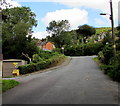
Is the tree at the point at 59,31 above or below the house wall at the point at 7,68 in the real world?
above

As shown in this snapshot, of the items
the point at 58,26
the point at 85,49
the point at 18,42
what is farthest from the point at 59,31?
the point at 18,42

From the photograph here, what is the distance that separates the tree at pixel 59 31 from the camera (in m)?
86.1

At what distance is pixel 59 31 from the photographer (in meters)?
88.9

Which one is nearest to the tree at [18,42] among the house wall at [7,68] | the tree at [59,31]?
the house wall at [7,68]

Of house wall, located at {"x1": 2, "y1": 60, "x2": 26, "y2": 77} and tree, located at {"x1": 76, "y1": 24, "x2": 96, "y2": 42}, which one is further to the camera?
tree, located at {"x1": 76, "y1": 24, "x2": 96, "y2": 42}

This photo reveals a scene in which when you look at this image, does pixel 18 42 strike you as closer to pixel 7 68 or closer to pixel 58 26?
pixel 7 68

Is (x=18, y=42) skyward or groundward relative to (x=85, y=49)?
skyward

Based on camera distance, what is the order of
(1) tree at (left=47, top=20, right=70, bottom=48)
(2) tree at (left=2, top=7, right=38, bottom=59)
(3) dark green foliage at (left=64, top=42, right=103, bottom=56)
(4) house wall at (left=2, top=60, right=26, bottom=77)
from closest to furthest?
(4) house wall at (left=2, top=60, right=26, bottom=77)
(2) tree at (left=2, top=7, right=38, bottom=59)
(3) dark green foliage at (left=64, top=42, right=103, bottom=56)
(1) tree at (left=47, top=20, right=70, bottom=48)

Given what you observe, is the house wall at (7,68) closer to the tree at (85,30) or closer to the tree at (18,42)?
the tree at (18,42)

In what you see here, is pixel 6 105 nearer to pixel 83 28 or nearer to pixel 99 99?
pixel 99 99

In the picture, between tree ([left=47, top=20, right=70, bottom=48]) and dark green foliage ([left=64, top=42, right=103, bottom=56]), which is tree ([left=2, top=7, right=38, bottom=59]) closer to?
dark green foliage ([left=64, top=42, right=103, bottom=56])

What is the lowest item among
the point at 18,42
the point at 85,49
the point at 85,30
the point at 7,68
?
the point at 7,68

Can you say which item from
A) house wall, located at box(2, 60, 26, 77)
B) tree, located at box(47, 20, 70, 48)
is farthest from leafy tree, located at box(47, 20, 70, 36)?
house wall, located at box(2, 60, 26, 77)

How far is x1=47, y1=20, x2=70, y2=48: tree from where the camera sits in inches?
3390
